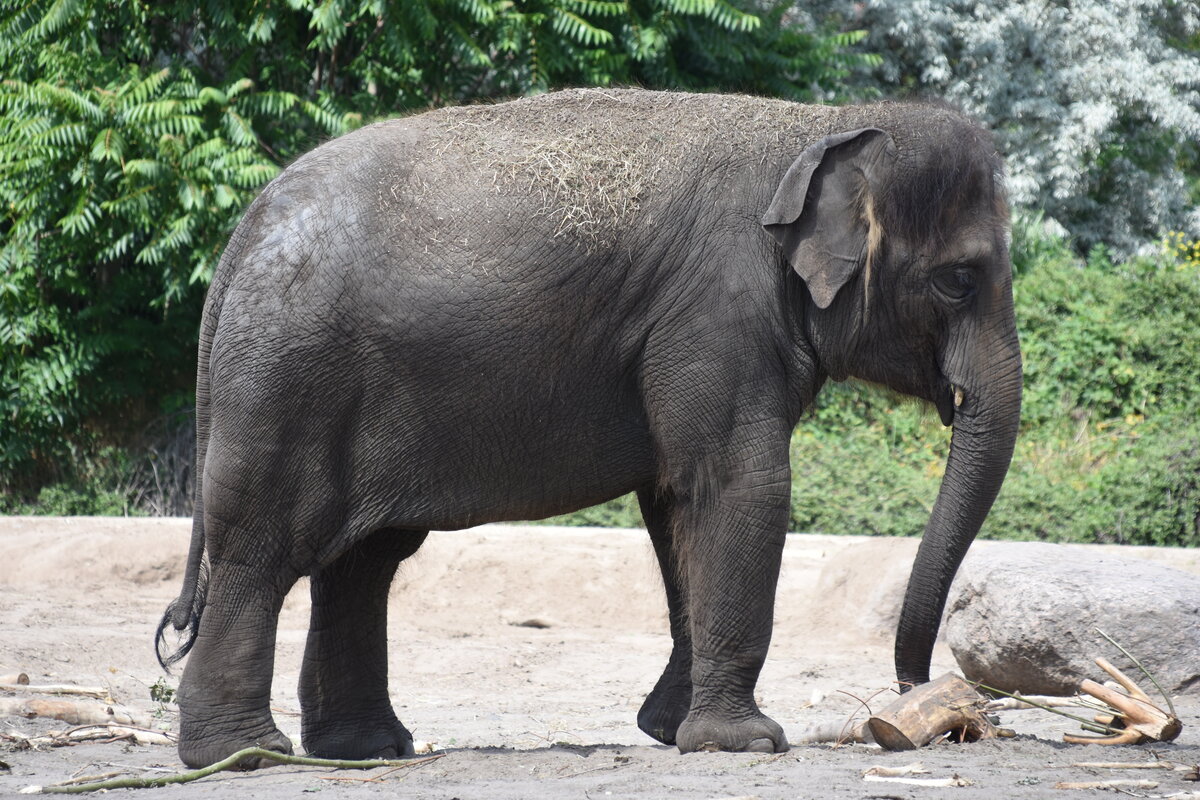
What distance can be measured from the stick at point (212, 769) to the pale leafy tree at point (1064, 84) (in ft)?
47.2

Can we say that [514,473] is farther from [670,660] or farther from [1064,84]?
[1064,84]

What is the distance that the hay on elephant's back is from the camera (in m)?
4.75

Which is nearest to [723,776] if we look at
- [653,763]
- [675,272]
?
[653,763]

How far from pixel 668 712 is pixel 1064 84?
49.1 feet

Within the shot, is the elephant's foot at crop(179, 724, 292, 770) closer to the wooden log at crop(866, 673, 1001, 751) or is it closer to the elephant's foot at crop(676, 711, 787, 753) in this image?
the elephant's foot at crop(676, 711, 787, 753)

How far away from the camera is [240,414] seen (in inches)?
182

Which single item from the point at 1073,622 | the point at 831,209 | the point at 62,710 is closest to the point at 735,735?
the point at 831,209

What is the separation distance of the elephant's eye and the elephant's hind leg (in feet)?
7.17

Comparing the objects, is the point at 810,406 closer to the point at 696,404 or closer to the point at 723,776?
the point at 696,404

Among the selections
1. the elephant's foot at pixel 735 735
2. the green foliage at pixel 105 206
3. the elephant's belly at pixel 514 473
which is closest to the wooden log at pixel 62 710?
the elephant's belly at pixel 514 473

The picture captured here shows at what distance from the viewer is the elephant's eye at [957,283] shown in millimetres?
4918

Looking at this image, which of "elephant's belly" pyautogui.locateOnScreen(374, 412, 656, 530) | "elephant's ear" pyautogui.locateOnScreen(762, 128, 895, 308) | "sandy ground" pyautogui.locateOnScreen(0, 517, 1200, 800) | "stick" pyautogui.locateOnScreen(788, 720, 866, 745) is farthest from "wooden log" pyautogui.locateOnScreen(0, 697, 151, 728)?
"elephant's ear" pyautogui.locateOnScreen(762, 128, 895, 308)

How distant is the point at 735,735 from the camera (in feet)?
15.9

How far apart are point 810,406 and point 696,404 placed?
0.71m
